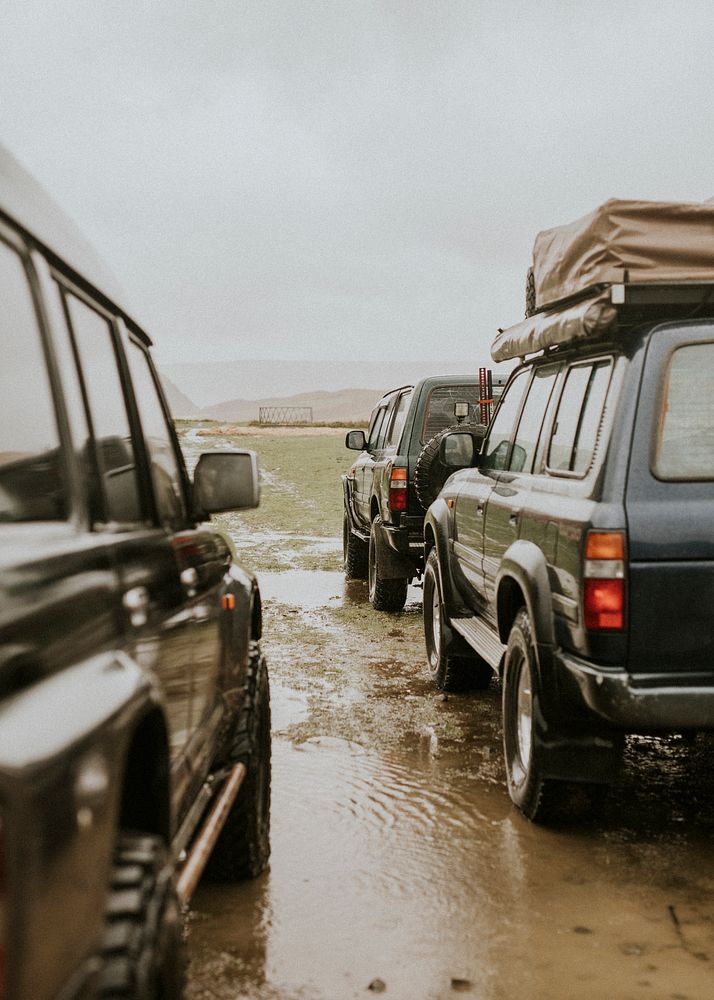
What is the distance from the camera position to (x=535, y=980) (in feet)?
11.3

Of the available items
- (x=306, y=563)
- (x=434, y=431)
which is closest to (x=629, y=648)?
(x=434, y=431)

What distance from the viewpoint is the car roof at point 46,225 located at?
208 centimetres

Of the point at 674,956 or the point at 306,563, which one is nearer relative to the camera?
the point at 674,956

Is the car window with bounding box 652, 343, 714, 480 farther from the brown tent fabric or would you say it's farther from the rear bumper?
the rear bumper

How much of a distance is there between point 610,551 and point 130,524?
1926 mm

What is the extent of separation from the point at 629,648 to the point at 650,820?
120 centimetres

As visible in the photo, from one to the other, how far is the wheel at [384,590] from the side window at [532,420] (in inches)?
167

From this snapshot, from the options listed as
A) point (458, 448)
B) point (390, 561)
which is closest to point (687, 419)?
point (458, 448)

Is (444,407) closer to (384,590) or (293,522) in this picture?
(384,590)

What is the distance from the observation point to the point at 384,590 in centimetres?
1020

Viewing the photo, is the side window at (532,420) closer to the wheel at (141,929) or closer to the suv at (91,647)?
the suv at (91,647)

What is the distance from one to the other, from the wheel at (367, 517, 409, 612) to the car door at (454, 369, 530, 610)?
10.7ft

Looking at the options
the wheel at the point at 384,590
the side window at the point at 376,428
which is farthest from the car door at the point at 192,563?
the side window at the point at 376,428

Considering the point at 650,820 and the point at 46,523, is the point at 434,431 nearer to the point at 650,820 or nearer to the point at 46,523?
the point at 650,820
